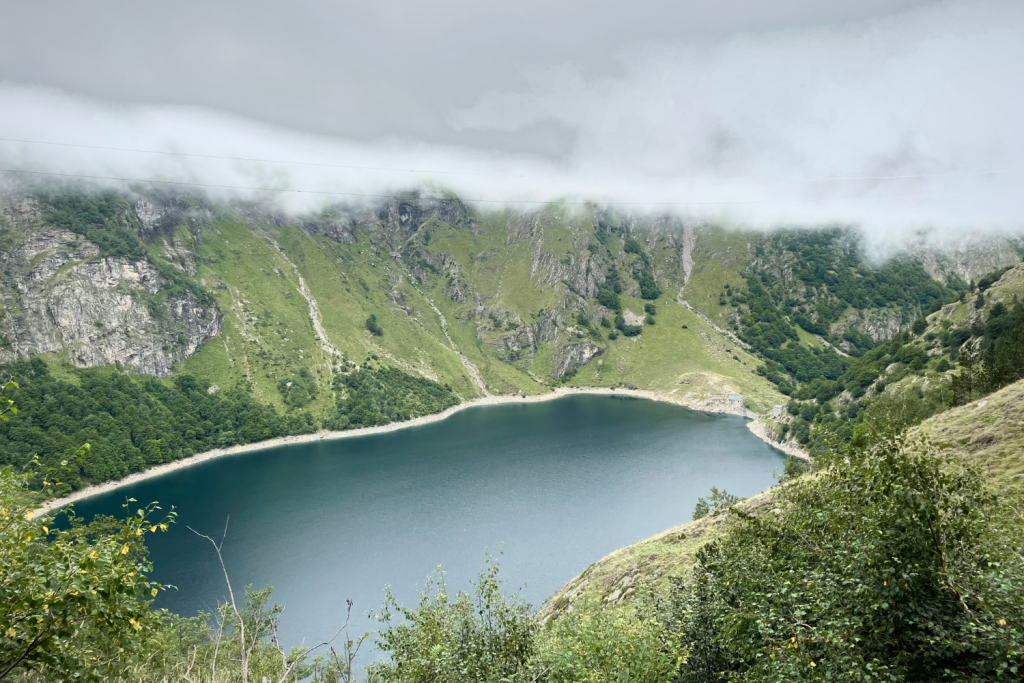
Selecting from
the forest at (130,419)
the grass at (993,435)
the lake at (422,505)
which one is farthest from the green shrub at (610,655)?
the forest at (130,419)

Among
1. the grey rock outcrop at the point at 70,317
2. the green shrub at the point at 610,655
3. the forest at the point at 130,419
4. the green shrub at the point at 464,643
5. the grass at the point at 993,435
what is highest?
the grass at the point at 993,435

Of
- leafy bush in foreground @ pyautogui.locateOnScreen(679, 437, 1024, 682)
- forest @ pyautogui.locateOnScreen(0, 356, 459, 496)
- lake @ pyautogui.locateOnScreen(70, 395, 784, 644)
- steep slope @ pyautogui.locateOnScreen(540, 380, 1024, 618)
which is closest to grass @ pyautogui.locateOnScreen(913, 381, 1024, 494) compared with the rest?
steep slope @ pyautogui.locateOnScreen(540, 380, 1024, 618)

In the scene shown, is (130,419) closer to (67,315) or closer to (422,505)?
(67,315)

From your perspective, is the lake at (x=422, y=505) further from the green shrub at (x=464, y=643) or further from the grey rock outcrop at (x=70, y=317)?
the grey rock outcrop at (x=70, y=317)

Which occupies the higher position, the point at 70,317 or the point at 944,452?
the point at 944,452

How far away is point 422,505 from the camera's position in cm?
10631

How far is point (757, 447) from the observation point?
14850 centimetres

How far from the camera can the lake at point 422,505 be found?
76.4m

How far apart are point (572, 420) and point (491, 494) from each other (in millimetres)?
82655

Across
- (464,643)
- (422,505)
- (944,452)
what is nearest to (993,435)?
(944,452)

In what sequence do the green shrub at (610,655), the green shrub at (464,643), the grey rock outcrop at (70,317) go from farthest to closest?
1. the grey rock outcrop at (70,317)
2. the green shrub at (464,643)
3. the green shrub at (610,655)

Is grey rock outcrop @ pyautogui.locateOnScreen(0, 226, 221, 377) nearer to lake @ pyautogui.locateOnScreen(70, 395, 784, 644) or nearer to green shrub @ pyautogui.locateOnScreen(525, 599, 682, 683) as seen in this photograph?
lake @ pyautogui.locateOnScreen(70, 395, 784, 644)

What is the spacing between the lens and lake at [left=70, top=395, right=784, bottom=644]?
251 ft

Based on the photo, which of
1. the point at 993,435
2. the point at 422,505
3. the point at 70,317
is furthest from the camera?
the point at 70,317
